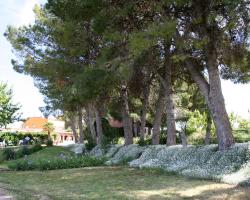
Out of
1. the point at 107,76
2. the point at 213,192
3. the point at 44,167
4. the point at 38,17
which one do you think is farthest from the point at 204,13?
the point at 38,17

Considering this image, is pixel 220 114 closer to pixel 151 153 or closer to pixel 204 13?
pixel 204 13

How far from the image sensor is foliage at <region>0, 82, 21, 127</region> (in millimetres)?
47531

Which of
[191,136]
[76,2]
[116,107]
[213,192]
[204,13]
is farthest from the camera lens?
[191,136]

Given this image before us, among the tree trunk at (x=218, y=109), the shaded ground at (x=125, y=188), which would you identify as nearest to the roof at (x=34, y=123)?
the tree trunk at (x=218, y=109)

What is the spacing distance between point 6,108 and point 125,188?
3894cm

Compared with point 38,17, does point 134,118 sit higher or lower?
lower

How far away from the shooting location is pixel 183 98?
37.7 metres

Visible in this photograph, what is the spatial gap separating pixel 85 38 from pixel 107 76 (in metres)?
3.60

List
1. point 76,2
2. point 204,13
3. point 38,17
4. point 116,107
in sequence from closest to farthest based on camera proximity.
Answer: point 204,13, point 76,2, point 116,107, point 38,17

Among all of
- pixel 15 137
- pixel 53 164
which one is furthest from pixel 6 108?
pixel 53 164

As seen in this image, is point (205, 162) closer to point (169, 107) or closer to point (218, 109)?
point (218, 109)

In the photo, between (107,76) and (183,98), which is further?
(183,98)

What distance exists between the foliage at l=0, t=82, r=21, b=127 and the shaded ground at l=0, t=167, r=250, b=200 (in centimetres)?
3494

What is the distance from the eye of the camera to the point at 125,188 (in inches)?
433
